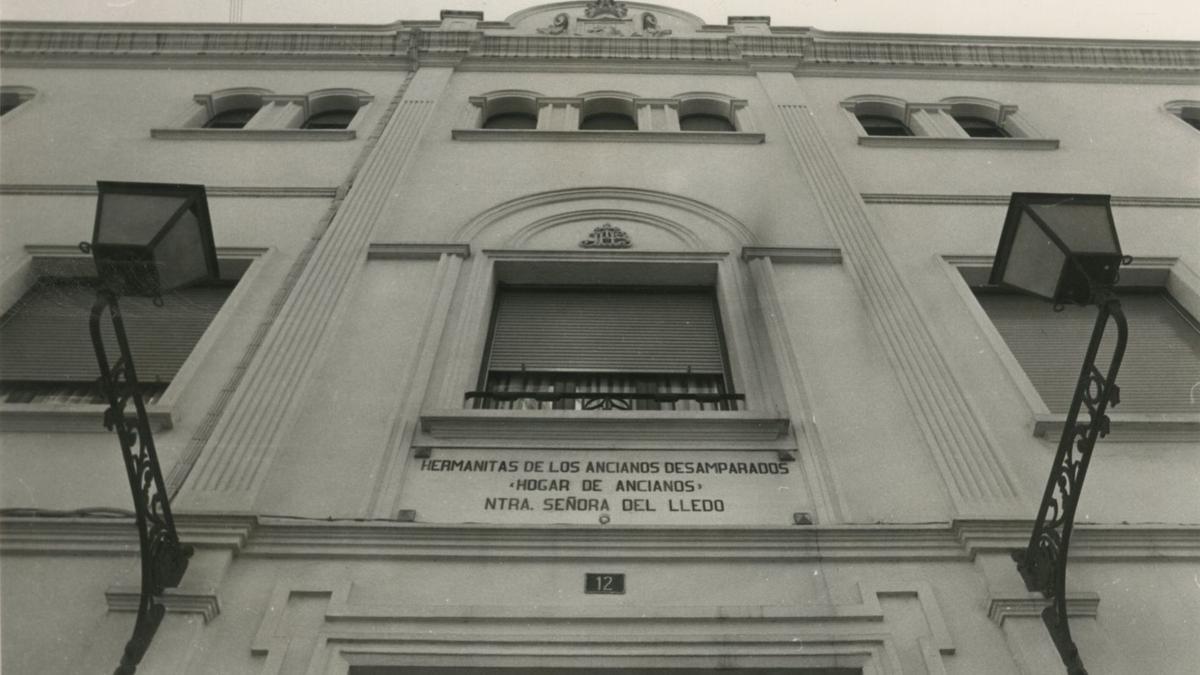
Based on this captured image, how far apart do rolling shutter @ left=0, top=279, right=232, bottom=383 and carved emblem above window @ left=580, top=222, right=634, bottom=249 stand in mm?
3400

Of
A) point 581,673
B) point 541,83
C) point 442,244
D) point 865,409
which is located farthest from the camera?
point 541,83

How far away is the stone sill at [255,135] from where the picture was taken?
11555mm

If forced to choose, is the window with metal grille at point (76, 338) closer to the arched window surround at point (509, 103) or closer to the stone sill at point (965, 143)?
the arched window surround at point (509, 103)

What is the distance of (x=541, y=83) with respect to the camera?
44.7 feet

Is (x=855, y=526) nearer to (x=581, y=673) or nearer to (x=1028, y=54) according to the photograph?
(x=581, y=673)

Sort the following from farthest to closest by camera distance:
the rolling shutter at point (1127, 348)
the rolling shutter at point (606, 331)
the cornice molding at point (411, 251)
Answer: the cornice molding at point (411, 251)
the rolling shutter at point (606, 331)
the rolling shutter at point (1127, 348)

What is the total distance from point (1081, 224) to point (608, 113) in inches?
343

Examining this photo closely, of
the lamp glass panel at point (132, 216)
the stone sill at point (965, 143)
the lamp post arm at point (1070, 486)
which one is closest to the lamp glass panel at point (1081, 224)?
the lamp post arm at point (1070, 486)

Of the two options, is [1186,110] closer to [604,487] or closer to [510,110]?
[510,110]

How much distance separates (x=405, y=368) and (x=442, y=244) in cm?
202

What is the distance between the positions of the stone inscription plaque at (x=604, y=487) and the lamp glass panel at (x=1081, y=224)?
2.26 m

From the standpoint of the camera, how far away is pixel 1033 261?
5320mm

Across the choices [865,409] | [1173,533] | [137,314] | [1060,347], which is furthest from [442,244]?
[1173,533]

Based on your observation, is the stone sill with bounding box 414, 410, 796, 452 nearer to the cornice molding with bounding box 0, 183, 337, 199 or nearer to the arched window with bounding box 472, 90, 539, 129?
the cornice molding with bounding box 0, 183, 337, 199
